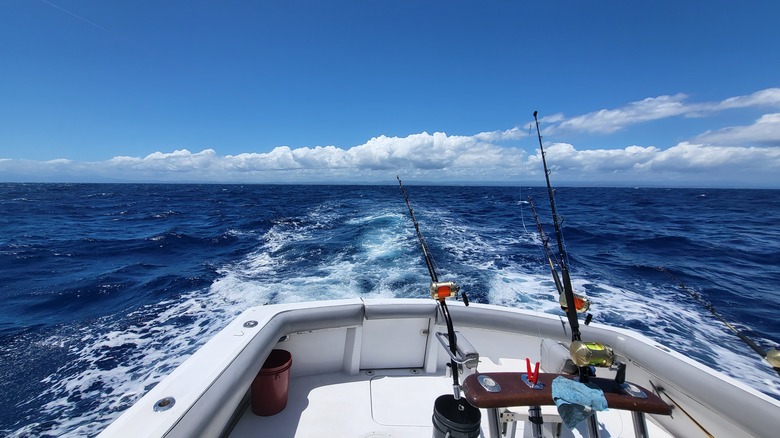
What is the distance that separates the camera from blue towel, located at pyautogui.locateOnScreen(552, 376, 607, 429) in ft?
3.67

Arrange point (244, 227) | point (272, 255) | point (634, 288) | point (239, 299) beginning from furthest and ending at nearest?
point (244, 227), point (272, 255), point (634, 288), point (239, 299)

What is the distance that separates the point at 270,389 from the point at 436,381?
1.38 meters

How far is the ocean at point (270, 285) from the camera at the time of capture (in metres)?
3.47

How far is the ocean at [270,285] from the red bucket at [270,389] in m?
1.76

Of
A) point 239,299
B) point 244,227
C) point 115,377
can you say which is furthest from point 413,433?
point 244,227

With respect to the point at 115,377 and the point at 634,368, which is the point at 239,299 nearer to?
the point at 115,377

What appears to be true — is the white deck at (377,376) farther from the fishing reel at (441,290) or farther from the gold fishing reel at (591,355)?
the fishing reel at (441,290)

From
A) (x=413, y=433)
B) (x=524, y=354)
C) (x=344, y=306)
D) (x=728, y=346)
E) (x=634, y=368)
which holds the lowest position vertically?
(x=728, y=346)

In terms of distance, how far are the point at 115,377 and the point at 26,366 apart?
3.46ft

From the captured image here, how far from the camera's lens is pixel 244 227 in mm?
12453

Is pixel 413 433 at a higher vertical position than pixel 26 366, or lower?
higher

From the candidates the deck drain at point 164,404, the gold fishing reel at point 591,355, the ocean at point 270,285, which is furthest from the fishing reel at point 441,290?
the ocean at point 270,285

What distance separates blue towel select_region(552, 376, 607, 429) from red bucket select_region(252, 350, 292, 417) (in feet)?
5.97

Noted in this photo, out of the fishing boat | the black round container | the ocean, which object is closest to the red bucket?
the fishing boat
